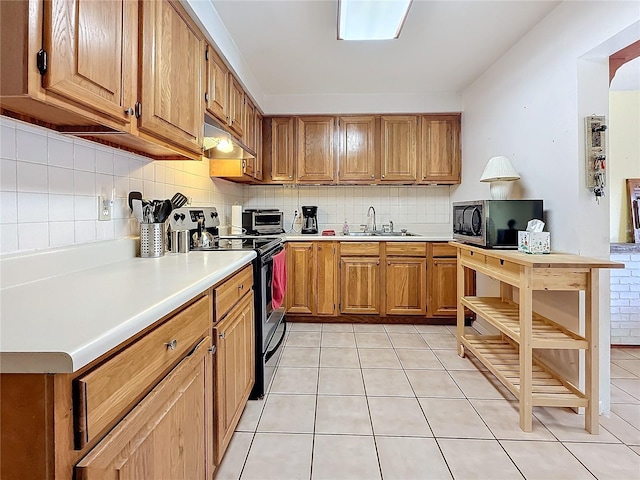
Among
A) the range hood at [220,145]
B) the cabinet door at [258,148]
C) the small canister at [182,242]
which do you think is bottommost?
the small canister at [182,242]

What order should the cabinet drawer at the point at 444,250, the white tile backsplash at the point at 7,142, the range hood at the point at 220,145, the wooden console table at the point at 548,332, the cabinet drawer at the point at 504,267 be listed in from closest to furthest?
1. the white tile backsplash at the point at 7,142
2. the wooden console table at the point at 548,332
3. the cabinet drawer at the point at 504,267
4. the range hood at the point at 220,145
5. the cabinet drawer at the point at 444,250

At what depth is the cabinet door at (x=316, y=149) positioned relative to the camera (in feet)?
12.3

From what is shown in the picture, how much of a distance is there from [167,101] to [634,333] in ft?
12.2

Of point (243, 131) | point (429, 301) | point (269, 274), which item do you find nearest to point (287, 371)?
point (269, 274)

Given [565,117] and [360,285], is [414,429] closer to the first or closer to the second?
[360,285]

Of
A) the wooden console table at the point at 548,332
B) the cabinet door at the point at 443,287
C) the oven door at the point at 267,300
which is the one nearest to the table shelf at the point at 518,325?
the wooden console table at the point at 548,332

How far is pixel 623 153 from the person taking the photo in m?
3.13

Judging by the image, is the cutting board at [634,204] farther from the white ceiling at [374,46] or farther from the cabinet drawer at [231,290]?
the cabinet drawer at [231,290]

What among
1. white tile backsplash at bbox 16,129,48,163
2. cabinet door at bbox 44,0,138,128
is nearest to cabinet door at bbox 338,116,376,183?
cabinet door at bbox 44,0,138,128

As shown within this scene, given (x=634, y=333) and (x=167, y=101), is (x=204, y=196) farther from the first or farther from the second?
(x=634, y=333)

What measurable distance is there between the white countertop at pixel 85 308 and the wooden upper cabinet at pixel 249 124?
1.83 m

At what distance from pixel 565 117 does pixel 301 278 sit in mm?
2469

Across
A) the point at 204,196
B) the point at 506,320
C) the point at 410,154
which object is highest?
the point at 410,154

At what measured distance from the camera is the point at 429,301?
11.4ft
